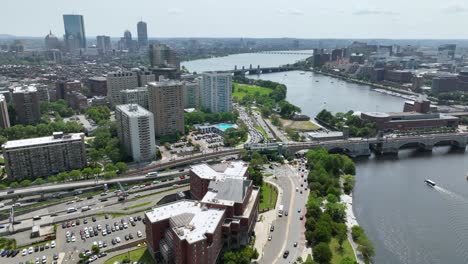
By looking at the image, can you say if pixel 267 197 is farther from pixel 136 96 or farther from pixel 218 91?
pixel 136 96

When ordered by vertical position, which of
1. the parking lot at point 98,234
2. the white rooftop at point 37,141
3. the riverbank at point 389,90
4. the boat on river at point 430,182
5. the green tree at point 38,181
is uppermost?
the white rooftop at point 37,141

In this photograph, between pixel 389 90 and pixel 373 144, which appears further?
pixel 389 90

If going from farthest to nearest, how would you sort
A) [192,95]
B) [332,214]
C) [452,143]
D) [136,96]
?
[192,95] < [136,96] < [452,143] < [332,214]

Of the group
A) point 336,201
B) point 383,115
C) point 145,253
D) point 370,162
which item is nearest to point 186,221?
point 145,253

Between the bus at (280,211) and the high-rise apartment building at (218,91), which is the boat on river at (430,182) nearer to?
the bus at (280,211)

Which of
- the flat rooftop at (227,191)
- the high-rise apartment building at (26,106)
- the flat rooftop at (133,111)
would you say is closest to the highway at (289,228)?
the flat rooftop at (227,191)

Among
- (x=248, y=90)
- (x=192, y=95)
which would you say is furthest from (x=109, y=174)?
(x=248, y=90)

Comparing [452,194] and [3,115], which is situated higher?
[3,115]
